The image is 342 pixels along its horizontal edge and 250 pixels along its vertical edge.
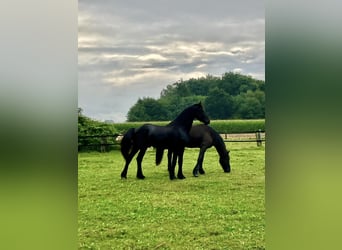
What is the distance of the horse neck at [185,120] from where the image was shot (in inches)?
176

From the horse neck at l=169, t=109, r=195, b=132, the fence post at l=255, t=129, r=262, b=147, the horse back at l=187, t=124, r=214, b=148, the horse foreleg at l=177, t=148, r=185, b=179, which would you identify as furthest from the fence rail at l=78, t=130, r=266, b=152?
the horse foreleg at l=177, t=148, r=185, b=179

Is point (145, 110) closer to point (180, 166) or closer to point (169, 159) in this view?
point (169, 159)

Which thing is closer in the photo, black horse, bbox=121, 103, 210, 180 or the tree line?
the tree line

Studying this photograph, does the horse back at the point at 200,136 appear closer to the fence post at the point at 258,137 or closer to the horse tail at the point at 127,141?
the fence post at the point at 258,137

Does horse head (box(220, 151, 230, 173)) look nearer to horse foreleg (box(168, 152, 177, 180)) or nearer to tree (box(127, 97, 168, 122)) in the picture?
horse foreleg (box(168, 152, 177, 180))

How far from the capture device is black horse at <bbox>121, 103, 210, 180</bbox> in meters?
4.46

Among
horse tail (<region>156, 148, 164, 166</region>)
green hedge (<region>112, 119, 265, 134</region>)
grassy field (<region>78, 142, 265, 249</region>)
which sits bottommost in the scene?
grassy field (<region>78, 142, 265, 249</region>)

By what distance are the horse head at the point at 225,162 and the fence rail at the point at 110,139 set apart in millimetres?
143

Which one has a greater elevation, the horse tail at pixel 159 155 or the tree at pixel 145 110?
the tree at pixel 145 110

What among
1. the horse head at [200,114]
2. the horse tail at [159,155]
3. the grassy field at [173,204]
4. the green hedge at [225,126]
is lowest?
the grassy field at [173,204]

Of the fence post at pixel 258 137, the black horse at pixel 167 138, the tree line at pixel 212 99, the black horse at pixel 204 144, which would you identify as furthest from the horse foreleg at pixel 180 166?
the fence post at pixel 258 137

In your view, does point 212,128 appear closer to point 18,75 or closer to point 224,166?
point 224,166

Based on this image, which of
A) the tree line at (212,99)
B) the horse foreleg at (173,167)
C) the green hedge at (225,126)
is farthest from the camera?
the horse foreleg at (173,167)

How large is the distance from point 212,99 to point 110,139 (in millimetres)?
998
